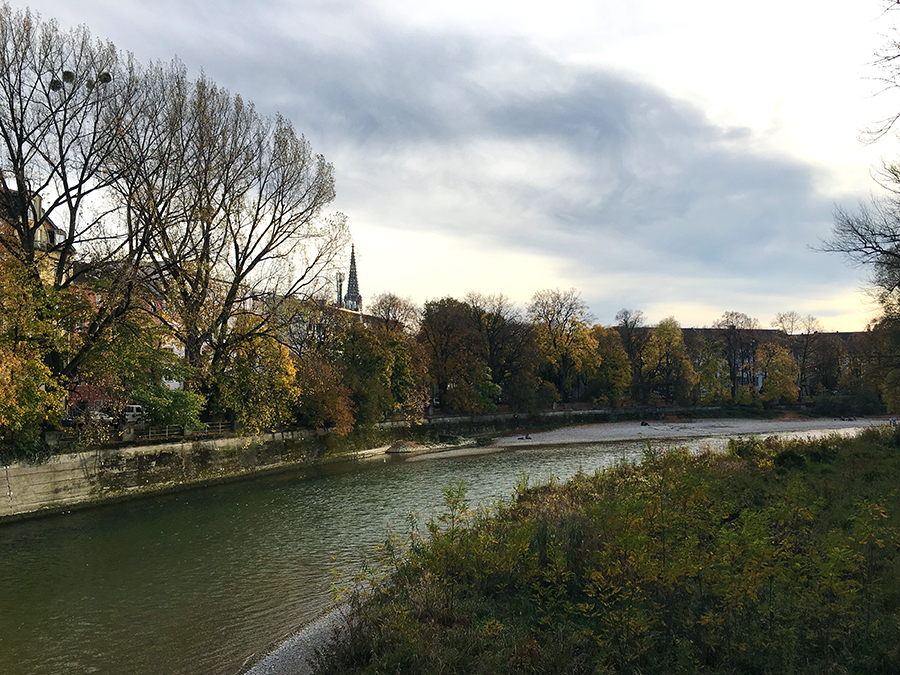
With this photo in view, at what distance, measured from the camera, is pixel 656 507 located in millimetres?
7414

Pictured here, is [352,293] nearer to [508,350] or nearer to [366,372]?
[508,350]

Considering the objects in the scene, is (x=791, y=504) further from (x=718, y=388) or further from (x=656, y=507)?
(x=718, y=388)

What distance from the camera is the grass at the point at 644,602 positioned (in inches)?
226

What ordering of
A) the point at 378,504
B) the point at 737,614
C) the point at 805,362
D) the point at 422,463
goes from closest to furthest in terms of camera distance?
the point at 737,614 < the point at 378,504 < the point at 422,463 < the point at 805,362

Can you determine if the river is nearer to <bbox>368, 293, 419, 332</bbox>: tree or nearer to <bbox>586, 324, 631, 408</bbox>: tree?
<bbox>368, 293, 419, 332</bbox>: tree

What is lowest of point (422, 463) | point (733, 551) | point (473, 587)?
point (422, 463)

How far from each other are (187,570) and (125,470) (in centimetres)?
1192

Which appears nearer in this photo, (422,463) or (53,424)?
(53,424)

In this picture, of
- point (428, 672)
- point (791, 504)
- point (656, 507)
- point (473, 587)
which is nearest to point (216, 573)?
point (473, 587)

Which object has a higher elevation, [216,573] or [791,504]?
[791,504]

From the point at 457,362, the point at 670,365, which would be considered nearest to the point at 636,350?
the point at 670,365

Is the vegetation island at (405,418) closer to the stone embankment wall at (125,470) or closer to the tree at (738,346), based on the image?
the stone embankment wall at (125,470)

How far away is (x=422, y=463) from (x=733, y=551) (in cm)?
2811

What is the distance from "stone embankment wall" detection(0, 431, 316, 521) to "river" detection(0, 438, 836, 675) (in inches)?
45.1
